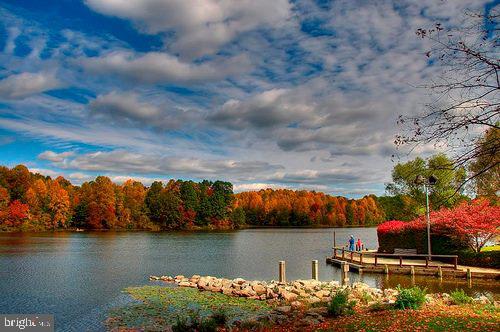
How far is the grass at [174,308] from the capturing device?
17938 mm

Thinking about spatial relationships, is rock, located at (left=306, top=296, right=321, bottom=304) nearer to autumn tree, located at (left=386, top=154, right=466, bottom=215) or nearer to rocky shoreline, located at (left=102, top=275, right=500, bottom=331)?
rocky shoreline, located at (left=102, top=275, right=500, bottom=331)

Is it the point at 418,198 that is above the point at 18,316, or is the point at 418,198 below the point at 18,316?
above

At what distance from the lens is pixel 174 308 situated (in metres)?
20.9

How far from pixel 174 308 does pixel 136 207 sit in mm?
97558

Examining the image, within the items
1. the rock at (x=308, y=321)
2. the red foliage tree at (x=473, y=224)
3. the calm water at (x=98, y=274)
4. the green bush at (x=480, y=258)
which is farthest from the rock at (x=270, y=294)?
the green bush at (x=480, y=258)

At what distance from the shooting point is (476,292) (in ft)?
80.3

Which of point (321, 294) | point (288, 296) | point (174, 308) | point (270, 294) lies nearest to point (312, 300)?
point (321, 294)

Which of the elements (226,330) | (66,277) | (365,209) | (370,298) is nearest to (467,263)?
(370,298)

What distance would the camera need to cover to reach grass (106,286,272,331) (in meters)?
17.9

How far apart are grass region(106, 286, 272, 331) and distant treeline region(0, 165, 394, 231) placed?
80891 mm

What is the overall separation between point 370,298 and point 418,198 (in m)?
40.9

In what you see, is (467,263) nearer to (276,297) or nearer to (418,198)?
(276,297)

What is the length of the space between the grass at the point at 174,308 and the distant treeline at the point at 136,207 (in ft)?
265

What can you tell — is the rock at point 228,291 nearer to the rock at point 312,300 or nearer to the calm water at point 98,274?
the rock at point 312,300
